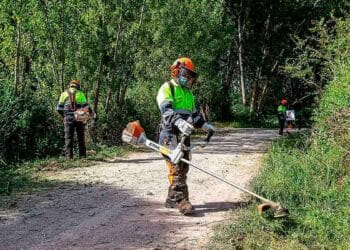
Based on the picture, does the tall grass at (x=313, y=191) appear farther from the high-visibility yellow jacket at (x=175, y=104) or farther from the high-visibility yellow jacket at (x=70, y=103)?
the high-visibility yellow jacket at (x=70, y=103)

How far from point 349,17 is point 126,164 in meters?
6.95

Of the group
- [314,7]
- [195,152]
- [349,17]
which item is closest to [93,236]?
[195,152]

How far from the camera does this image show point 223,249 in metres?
5.97

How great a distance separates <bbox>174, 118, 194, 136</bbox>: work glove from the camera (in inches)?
274

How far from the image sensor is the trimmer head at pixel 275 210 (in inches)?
262

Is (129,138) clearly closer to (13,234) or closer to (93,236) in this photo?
(93,236)

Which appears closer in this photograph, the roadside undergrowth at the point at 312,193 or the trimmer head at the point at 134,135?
the roadside undergrowth at the point at 312,193

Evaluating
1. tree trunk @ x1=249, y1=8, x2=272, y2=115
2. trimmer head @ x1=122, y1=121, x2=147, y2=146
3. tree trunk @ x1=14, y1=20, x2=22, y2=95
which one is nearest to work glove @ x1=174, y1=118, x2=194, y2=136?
trimmer head @ x1=122, y1=121, x2=147, y2=146

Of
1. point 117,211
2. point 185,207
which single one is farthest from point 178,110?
point 117,211

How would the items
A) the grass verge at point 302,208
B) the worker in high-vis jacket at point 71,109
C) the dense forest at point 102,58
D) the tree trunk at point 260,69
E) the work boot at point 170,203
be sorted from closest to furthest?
the grass verge at point 302,208, the work boot at point 170,203, the worker in high-vis jacket at point 71,109, the dense forest at point 102,58, the tree trunk at point 260,69

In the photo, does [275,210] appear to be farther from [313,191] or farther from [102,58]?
[102,58]

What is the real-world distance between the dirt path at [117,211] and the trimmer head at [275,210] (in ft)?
2.29

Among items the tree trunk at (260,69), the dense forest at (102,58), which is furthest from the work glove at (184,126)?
the tree trunk at (260,69)

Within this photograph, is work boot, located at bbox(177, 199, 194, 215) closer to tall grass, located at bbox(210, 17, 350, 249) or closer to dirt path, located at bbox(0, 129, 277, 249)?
dirt path, located at bbox(0, 129, 277, 249)
